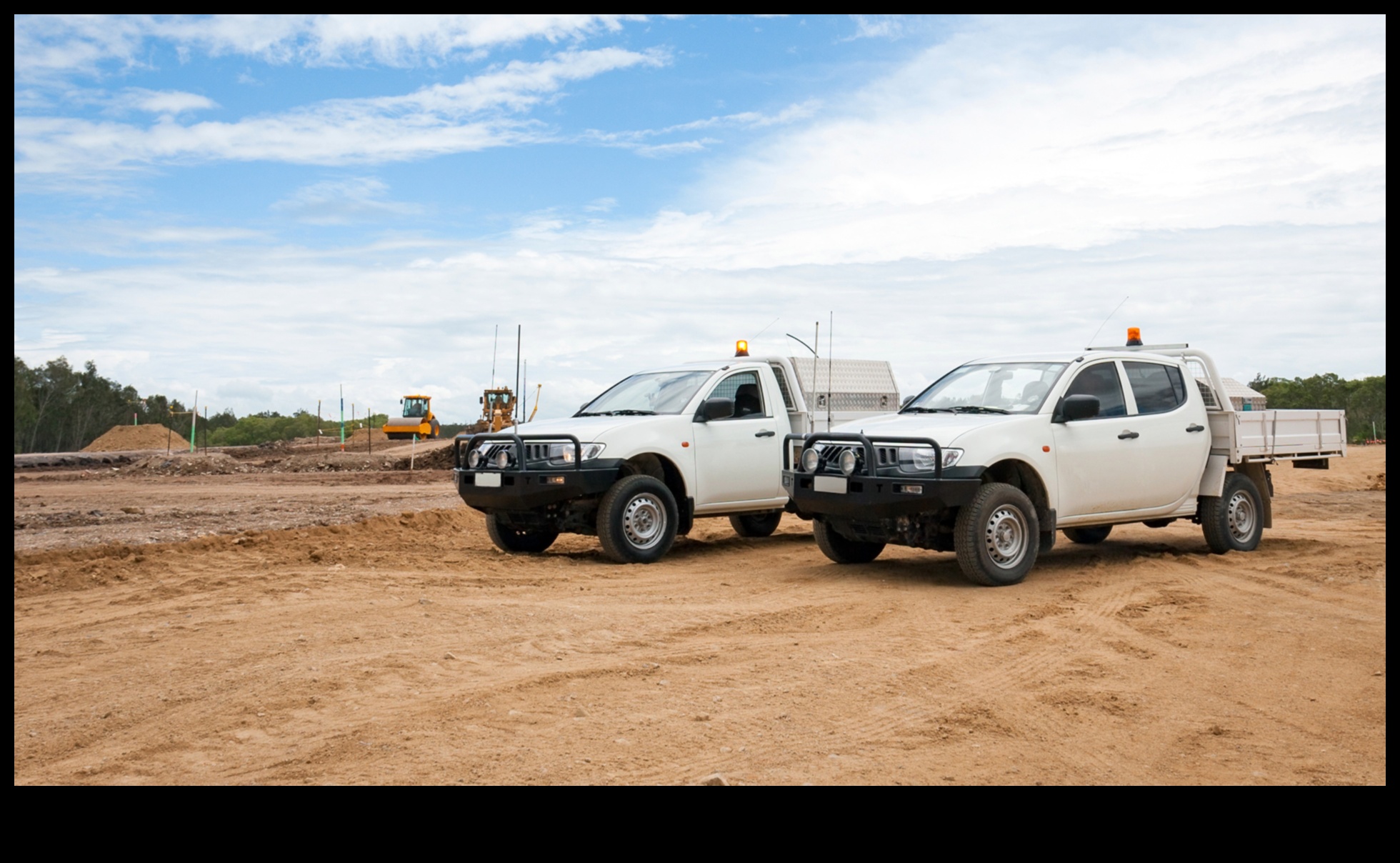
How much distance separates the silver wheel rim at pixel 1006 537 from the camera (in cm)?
935

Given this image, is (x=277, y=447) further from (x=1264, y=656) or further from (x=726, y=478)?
(x=1264, y=656)

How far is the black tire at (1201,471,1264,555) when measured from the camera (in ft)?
36.9

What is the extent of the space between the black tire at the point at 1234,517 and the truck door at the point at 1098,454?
4.30 feet

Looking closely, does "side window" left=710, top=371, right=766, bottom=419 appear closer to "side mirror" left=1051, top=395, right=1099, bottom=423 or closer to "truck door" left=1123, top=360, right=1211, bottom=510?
"side mirror" left=1051, top=395, right=1099, bottom=423

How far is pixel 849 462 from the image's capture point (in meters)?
9.54

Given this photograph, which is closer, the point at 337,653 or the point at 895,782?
the point at 895,782

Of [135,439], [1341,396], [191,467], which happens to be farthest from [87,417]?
[1341,396]

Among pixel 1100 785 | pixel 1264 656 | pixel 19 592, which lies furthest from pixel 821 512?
pixel 19 592

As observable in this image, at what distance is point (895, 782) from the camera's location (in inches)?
176

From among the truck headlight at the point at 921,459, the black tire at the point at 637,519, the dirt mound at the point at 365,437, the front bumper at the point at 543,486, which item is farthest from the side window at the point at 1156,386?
the dirt mound at the point at 365,437

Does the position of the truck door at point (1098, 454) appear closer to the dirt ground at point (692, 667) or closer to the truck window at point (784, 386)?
the dirt ground at point (692, 667)

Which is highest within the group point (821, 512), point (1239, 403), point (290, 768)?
point (1239, 403)

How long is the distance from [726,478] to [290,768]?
730cm

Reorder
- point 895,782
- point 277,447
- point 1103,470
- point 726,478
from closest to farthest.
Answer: point 895,782 → point 1103,470 → point 726,478 → point 277,447
